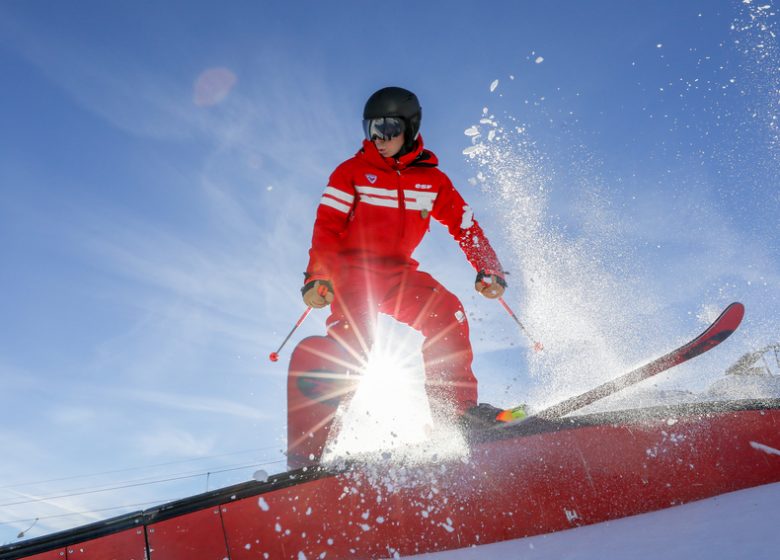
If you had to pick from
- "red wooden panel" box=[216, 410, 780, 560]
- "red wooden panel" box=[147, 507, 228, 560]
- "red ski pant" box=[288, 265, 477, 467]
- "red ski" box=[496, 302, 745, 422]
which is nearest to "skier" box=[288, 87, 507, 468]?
"red ski pant" box=[288, 265, 477, 467]

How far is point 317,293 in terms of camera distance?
11.2ft

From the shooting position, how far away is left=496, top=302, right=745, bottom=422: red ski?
9.70ft

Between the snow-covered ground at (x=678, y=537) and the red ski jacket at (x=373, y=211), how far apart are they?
2.08 metres

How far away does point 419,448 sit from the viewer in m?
2.60

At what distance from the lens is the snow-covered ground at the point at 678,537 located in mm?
1443

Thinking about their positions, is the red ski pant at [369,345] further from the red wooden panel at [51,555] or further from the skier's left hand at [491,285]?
the red wooden panel at [51,555]

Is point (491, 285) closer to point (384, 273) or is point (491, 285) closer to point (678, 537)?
point (384, 273)

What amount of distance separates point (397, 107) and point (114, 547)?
317cm

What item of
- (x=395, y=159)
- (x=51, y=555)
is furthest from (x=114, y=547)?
(x=395, y=159)

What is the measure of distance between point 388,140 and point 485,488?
2.51 meters

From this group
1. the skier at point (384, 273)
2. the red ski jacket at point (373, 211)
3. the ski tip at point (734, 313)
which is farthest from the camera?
the red ski jacket at point (373, 211)

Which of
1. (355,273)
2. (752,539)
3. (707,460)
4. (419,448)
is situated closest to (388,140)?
(355,273)

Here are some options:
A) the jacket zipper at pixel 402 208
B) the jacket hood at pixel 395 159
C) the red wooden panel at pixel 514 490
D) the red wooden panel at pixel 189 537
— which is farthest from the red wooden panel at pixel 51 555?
the jacket hood at pixel 395 159

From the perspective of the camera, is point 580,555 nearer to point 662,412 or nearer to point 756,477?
point 662,412
